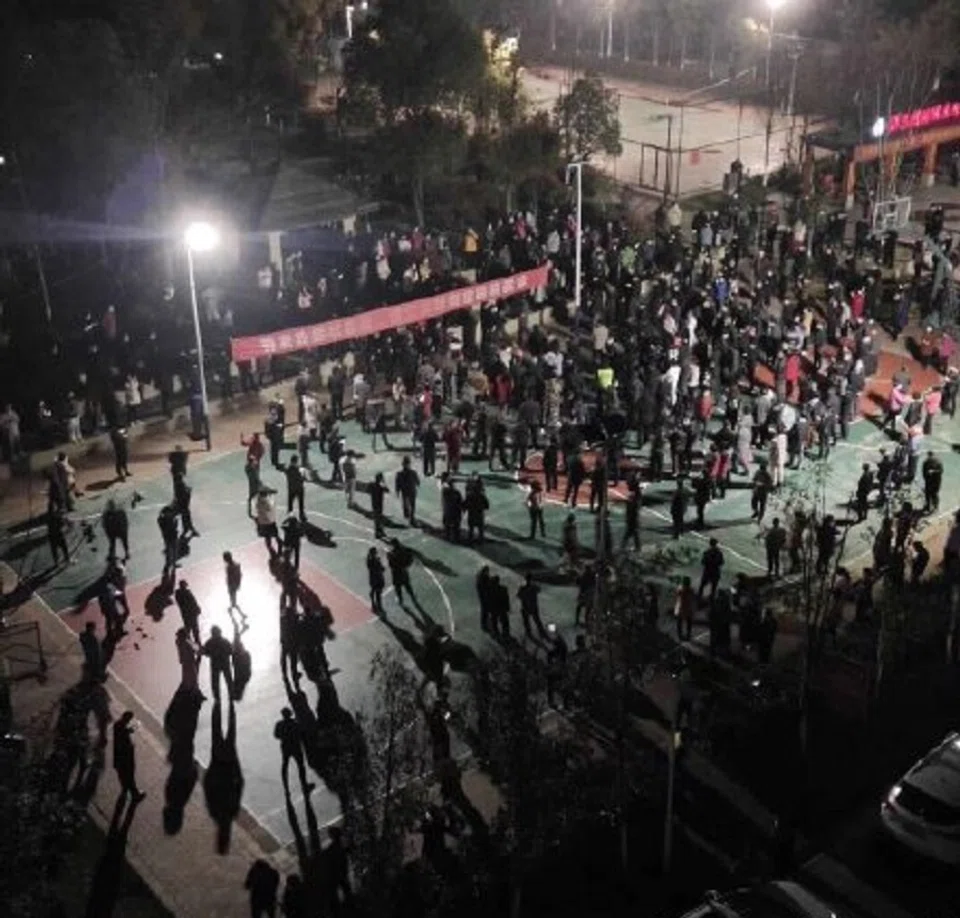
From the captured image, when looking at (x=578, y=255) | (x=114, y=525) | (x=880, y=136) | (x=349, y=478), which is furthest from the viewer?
(x=880, y=136)

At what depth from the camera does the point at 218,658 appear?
1964cm

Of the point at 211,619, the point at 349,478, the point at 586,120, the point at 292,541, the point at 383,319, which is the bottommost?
the point at 211,619

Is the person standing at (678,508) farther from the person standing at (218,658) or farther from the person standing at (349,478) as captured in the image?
the person standing at (218,658)

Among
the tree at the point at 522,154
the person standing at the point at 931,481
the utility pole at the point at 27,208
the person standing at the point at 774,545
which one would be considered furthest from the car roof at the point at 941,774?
the tree at the point at 522,154

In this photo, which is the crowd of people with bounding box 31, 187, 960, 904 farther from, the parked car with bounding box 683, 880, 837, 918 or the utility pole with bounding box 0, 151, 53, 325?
the utility pole with bounding box 0, 151, 53, 325

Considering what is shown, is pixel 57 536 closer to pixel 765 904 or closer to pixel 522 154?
pixel 765 904

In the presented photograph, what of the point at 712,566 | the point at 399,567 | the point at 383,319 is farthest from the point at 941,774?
the point at 383,319

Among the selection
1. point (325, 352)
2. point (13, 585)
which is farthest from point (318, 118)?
point (13, 585)

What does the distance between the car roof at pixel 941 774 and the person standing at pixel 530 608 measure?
655 centimetres

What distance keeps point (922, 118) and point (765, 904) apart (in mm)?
39093

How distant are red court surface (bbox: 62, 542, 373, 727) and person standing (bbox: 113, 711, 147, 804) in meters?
1.98

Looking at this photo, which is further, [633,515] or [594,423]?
[594,423]

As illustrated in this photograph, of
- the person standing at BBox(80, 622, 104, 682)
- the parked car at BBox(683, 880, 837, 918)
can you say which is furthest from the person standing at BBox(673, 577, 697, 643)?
the person standing at BBox(80, 622, 104, 682)

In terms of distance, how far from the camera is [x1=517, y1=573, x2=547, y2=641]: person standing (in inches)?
818
